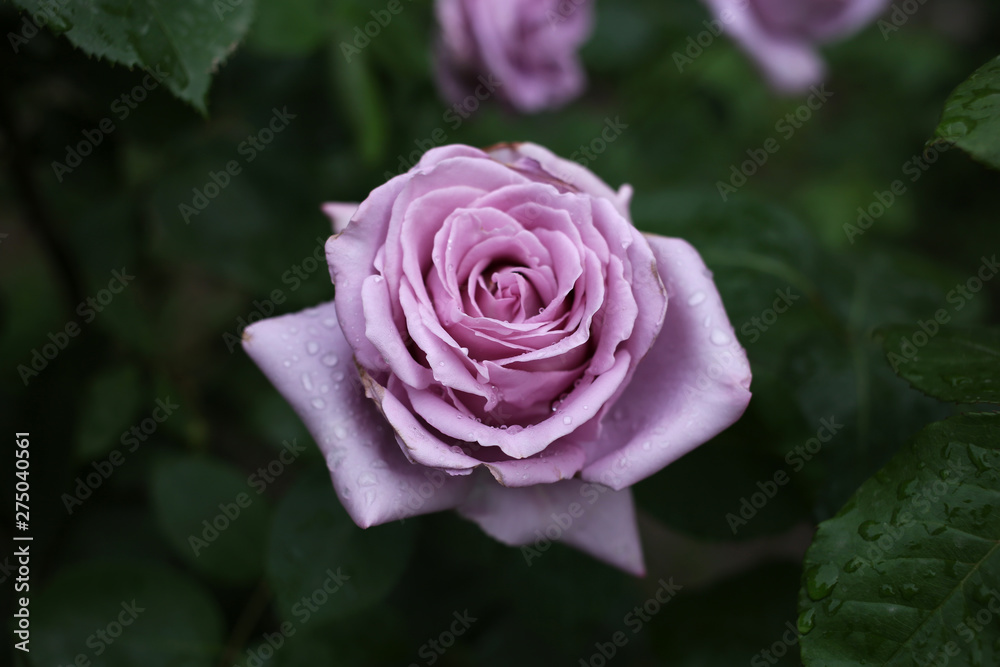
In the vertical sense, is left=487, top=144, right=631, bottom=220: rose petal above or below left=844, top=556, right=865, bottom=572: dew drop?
above

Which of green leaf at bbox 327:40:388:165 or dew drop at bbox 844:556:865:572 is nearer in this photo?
dew drop at bbox 844:556:865:572

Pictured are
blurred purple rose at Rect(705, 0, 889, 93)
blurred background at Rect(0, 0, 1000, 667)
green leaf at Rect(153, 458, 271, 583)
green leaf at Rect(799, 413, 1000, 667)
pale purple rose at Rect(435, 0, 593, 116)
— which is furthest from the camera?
blurred purple rose at Rect(705, 0, 889, 93)

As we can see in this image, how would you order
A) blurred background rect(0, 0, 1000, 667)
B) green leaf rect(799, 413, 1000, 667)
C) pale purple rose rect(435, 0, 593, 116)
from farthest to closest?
pale purple rose rect(435, 0, 593, 116) → blurred background rect(0, 0, 1000, 667) → green leaf rect(799, 413, 1000, 667)

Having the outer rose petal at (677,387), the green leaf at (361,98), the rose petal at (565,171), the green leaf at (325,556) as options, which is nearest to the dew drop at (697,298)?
the outer rose petal at (677,387)

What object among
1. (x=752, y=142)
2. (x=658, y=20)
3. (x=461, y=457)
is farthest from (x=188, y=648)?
(x=752, y=142)

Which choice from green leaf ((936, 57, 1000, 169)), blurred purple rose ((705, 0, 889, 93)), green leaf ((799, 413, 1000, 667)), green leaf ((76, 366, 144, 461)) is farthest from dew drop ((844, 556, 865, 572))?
blurred purple rose ((705, 0, 889, 93))

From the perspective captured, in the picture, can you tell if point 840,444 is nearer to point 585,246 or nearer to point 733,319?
point 733,319

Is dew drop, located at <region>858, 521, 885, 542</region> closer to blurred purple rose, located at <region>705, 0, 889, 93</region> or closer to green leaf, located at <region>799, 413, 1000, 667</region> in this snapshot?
green leaf, located at <region>799, 413, 1000, 667</region>
